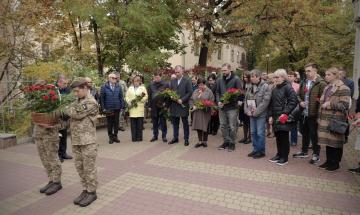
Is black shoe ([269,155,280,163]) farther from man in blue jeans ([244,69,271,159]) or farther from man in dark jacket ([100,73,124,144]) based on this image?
man in dark jacket ([100,73,124,144])

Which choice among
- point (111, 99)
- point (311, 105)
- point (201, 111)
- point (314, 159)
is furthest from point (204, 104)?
point (314, 159)

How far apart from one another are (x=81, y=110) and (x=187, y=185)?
2.22 metres

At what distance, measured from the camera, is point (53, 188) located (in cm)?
545

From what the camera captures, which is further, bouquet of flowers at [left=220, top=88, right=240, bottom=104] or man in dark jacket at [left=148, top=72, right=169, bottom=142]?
man in dark jacket at [left=148, top=72, right=169, bottom=142]

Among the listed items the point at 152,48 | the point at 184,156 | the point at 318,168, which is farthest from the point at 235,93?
the point at 152,48

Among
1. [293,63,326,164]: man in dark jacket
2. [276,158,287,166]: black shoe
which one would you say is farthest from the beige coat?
[276,158,287,166]: black shoe

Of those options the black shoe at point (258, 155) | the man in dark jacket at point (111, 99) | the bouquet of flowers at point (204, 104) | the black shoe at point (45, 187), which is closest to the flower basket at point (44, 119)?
the black shoe at point (45, 187)

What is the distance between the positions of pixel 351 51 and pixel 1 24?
664 inches

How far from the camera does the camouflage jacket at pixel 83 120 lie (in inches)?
194

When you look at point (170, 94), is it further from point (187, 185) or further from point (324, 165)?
point (324, 165)

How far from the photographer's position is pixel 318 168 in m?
6.77

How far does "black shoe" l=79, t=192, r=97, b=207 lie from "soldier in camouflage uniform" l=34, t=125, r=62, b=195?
74cm

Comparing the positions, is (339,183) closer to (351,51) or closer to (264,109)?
(264,109)

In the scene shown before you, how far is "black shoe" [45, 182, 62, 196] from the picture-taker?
538 centimetres
